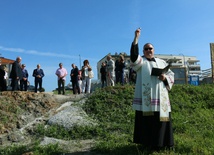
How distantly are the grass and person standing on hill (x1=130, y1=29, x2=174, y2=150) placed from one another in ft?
0.82

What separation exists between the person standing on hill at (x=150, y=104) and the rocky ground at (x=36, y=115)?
1.47 m

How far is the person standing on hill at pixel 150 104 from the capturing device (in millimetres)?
4941

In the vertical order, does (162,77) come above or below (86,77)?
below

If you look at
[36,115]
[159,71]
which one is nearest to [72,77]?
[36,115]

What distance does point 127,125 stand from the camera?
7676 millimetres

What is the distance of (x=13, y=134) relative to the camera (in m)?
7.09

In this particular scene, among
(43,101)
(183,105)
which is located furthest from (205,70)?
(43,101)

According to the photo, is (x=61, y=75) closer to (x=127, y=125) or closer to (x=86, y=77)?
(x=86, y=77)

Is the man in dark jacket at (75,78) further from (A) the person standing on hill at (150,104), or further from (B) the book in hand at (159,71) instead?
(B) the book in hand at (159,71)

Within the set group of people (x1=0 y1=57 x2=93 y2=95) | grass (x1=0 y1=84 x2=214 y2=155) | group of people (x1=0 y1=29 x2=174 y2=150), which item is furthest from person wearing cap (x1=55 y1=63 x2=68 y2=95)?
group of people (x1=0 y1=29 x2=174 y2=150)

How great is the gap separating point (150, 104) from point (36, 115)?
4.91 meters

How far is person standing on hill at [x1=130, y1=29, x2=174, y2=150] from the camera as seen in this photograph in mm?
4941

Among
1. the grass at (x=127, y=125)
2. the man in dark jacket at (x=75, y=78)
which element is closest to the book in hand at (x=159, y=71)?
the grass at (x=127, y=125)

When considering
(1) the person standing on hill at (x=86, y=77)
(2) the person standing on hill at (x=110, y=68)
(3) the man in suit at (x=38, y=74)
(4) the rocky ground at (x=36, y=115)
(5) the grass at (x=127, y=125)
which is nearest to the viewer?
(5) the grass at (x=127, y=125)
